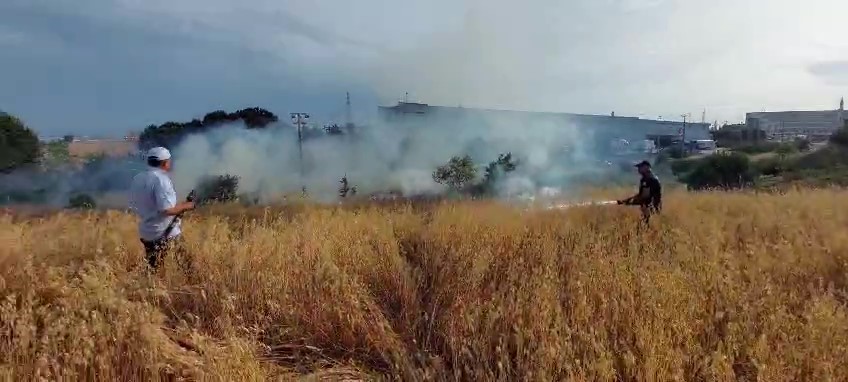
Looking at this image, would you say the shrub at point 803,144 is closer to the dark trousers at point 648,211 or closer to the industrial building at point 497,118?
the industrial building at point 497,118

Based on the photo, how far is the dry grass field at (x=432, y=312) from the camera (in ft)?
7.81

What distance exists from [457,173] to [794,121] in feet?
223

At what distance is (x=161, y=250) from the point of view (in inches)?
175

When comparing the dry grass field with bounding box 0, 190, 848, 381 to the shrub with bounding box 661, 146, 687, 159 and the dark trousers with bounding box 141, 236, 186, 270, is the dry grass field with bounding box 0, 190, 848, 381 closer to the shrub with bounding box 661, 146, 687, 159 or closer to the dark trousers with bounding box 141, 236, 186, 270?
the dark trousers with bounding box 141, 236, 186, 270

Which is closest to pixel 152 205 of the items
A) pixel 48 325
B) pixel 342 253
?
pixel 342 253

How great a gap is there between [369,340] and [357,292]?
18.4 inches

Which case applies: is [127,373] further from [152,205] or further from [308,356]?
[152,205]

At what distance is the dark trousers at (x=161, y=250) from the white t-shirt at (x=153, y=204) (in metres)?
0.07

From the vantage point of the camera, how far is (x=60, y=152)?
114 feet

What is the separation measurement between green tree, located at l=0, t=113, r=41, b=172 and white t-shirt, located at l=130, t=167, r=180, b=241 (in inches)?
1151

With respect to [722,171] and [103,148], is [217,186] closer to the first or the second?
[103,148]

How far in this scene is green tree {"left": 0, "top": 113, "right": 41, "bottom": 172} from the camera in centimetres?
2833

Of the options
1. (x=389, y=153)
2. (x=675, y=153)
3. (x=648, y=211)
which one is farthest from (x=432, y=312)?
(x=675, y=153)

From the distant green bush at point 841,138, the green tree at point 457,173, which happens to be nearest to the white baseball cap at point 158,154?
the green tree at point 457,173
